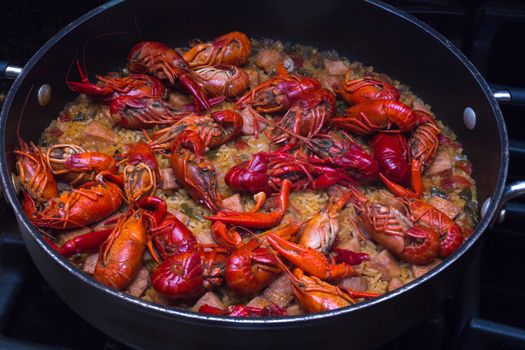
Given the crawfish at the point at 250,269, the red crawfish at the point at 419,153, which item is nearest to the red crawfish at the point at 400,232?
the red crawfish at the point at 419,153

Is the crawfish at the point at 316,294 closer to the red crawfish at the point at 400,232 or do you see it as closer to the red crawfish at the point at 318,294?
the red crawfish at the point at 318,294

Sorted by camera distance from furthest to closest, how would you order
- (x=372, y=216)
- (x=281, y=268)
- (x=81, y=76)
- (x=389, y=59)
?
(x=389, y=59) → (x=81, y=76) → (x=372, y=216) → (x=281, y=268)

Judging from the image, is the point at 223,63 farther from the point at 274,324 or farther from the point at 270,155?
the point at 274,324

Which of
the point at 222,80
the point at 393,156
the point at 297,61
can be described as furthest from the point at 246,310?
the point at 297,61

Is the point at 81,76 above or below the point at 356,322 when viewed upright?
above

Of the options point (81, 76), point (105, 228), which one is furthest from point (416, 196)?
point (81, 76)

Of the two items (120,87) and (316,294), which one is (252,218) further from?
(120,87)
